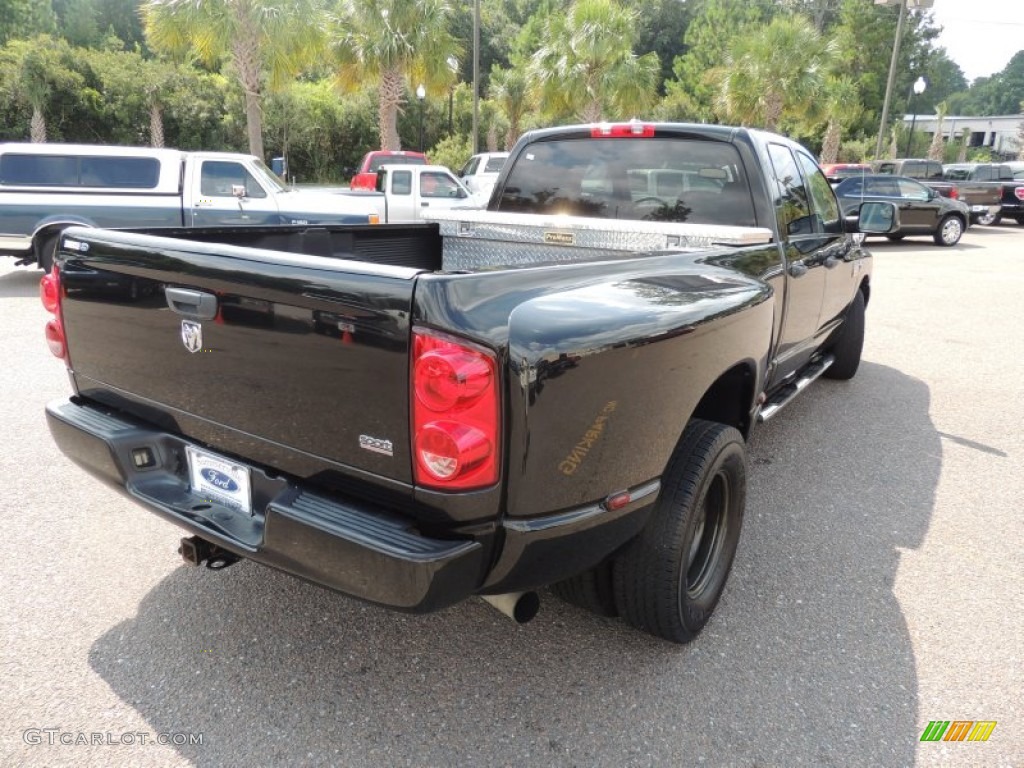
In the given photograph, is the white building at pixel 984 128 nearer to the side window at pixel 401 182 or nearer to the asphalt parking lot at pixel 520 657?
the side window at pixel 401 182

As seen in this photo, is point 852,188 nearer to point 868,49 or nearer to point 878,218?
point 878,218

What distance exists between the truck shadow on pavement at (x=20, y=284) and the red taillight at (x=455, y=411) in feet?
30.9

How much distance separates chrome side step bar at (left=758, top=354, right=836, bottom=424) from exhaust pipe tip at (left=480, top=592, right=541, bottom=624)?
1780 millimetres

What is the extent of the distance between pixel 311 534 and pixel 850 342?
5.35 metres

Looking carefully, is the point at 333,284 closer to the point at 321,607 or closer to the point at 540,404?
the point at 540,404

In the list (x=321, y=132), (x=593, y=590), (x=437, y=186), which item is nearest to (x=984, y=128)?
(x=321, y=132)

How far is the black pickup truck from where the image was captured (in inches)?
70.2

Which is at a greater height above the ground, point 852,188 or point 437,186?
point 852,188

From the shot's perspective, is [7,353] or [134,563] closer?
[134,563]

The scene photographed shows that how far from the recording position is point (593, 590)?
8.18ft

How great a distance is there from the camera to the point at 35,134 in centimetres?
2827

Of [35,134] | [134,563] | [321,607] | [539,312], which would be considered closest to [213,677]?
[321,607]

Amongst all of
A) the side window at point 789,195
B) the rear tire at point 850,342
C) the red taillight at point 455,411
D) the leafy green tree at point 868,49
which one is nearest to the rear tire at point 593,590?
the red taillight at point 455,411

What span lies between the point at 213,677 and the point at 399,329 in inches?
57.9
